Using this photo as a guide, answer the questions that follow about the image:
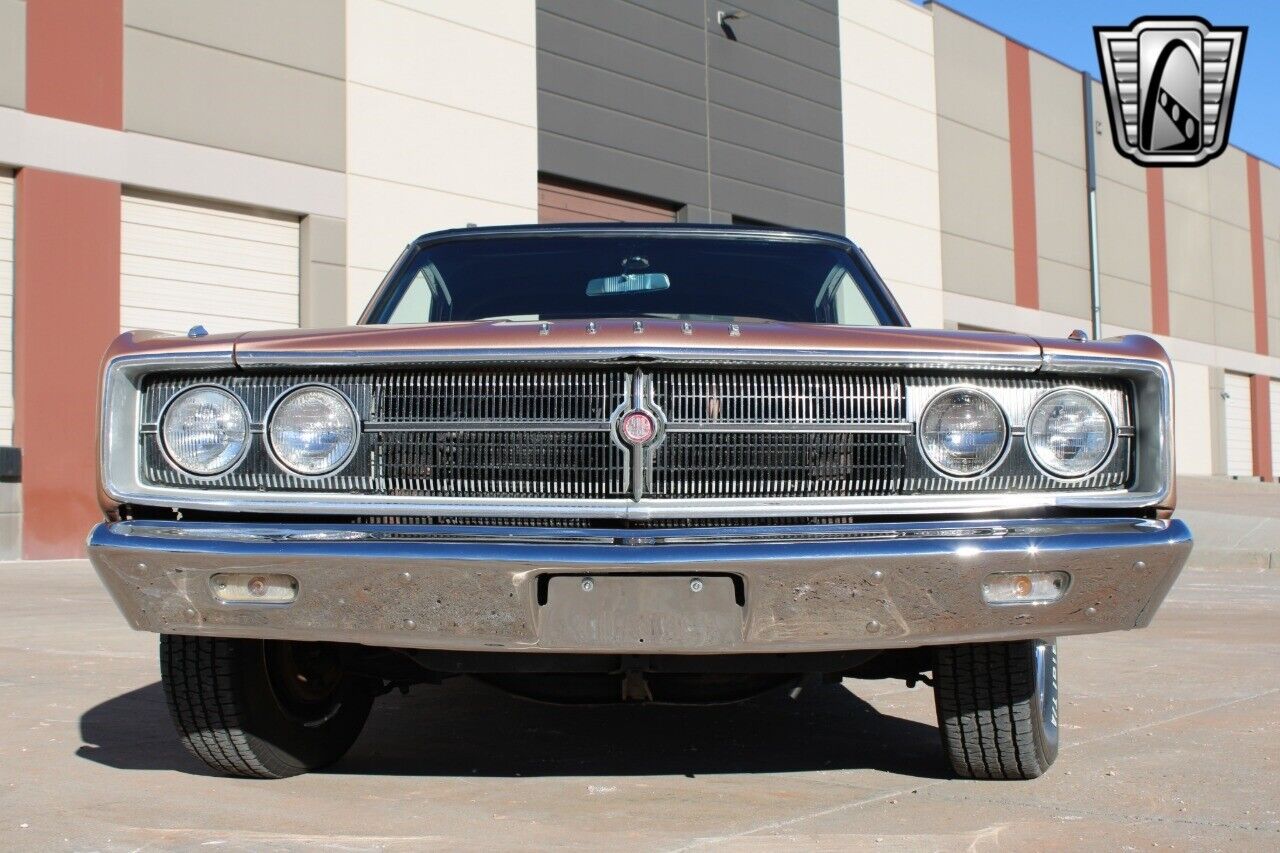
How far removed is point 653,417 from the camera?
9.69 ft

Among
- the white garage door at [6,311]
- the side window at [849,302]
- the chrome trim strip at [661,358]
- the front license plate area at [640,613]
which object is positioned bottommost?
the front license plate area at [640,613]

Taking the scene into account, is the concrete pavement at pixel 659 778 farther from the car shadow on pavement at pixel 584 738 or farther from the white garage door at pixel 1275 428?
the white garage door at pixel 1275 428

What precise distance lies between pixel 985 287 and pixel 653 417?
23910 mm

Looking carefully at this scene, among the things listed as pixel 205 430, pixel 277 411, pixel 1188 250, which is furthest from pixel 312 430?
pixel 1188 250

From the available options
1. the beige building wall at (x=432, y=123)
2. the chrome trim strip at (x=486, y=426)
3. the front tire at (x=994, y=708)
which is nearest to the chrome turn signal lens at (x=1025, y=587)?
the front tire at (x=994, y=708)

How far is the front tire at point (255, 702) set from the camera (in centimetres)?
326

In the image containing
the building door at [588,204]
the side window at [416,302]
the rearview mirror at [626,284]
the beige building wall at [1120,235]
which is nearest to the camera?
the rearview mirror at [626,284]

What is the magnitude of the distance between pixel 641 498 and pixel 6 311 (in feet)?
39.4

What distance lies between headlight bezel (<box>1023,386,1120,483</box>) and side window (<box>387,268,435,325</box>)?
2.00 meters

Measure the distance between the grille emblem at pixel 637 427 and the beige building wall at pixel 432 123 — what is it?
1342 cm

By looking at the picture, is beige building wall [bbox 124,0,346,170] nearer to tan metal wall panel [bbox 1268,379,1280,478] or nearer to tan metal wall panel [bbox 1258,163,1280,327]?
tan metal wall panel [bbox 1268,379,1280,478]

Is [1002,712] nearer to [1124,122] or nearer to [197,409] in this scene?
[197,409]

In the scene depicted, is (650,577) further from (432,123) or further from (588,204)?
(588,204)

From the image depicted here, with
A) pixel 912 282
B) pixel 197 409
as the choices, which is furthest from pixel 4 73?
pixel 912 282
